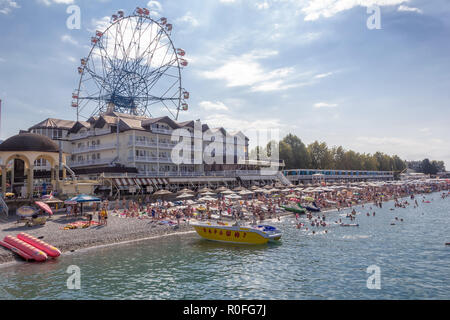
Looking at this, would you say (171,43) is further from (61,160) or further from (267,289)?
(267,289)

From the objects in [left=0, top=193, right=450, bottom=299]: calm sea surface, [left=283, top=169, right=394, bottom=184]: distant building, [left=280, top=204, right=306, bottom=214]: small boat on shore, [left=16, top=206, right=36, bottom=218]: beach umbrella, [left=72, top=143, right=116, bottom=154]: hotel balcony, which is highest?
[left=72, top=143, right=116, bottom=154]: hotel balcony

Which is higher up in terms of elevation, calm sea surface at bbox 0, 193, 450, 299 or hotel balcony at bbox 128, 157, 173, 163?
hotel balcony at bbox 128, 157, 173, 163

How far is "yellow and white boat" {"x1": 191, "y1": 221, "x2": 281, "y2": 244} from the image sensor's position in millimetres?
27703

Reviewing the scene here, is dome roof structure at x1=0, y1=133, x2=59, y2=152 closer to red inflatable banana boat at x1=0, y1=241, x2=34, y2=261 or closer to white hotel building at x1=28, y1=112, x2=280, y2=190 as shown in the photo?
white hotel building at x1=28, y1=112, x2=280, y2=190

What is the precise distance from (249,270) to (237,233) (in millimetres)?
7940

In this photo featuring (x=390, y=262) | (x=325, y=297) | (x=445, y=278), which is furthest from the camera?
(x=390, y=262)

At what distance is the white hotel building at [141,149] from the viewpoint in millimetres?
56000

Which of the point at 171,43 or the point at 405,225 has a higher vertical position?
the point at 171,43

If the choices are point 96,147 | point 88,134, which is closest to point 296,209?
point 96,147

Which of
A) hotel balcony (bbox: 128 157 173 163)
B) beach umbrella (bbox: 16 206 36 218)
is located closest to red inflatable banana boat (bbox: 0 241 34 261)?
beach umbrella (bbox: 16 206 36 218)

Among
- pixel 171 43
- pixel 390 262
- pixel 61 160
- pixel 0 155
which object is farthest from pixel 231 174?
pixel 390 262

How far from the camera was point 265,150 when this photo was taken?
113 meters

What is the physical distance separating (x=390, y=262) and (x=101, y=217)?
2581 centimetres

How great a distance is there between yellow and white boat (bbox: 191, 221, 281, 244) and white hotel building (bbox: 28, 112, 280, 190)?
2345 centimetres
